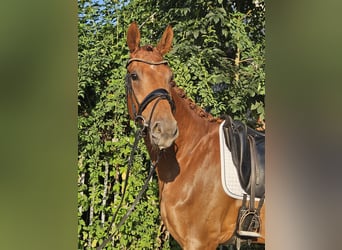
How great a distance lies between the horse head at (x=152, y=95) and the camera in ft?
5.66

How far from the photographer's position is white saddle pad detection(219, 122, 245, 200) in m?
1.90

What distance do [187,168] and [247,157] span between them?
259mm

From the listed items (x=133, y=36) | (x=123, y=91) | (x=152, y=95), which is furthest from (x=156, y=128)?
(x=123, y=91)

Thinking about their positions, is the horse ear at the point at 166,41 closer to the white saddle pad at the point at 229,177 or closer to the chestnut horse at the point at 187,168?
the chestnut horse at the point at 187,168

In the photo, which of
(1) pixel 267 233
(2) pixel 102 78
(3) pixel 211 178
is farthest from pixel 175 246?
(1) pixel 267 233

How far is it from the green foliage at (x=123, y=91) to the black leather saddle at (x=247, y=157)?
719 millimetres

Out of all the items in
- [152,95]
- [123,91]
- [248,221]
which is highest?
[123,91]

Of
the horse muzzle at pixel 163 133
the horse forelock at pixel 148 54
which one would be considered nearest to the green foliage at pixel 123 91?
the horse forelock at pixel 148 54

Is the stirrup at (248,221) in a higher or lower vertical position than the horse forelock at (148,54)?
lower

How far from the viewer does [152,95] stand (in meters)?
1.78

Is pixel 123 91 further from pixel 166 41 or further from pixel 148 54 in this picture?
pixel 148 54
